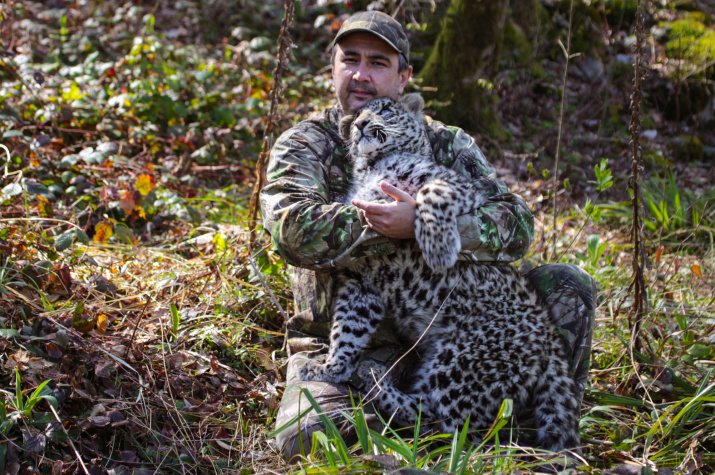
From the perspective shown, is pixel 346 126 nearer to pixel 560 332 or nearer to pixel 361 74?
pixel 361 74

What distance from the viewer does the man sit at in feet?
12.2

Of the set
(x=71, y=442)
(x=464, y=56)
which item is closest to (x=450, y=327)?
(x=71, y=442)

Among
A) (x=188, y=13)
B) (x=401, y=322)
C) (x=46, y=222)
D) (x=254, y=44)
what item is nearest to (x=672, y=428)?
(x=401, y=322)

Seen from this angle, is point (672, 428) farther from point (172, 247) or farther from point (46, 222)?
point (46, 222)

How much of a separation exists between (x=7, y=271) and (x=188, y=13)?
30.9 feet

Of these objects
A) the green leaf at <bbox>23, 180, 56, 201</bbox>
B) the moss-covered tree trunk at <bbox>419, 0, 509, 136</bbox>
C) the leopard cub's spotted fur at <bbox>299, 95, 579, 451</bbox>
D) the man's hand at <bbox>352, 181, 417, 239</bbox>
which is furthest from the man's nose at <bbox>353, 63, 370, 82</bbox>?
the moss-covered tree trunk at <bbox>419, 0, 509, 136</bbox>

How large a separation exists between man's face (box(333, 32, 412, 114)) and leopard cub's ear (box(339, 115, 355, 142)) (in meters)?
0.13

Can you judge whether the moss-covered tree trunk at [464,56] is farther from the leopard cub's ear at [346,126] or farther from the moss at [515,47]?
the leopard cub's ear at [346,126]

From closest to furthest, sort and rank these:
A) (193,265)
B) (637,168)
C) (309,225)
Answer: (309,225)
(637,168)
(193,265)

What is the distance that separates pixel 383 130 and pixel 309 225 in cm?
107

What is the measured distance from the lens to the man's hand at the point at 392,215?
3615mm

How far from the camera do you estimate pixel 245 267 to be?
5.32 metres

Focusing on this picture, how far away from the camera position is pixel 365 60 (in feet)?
15.0

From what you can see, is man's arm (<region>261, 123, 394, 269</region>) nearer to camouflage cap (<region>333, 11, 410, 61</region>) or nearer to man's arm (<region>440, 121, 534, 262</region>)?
man's arm (<region>440, 121, 534, 262</region>)
